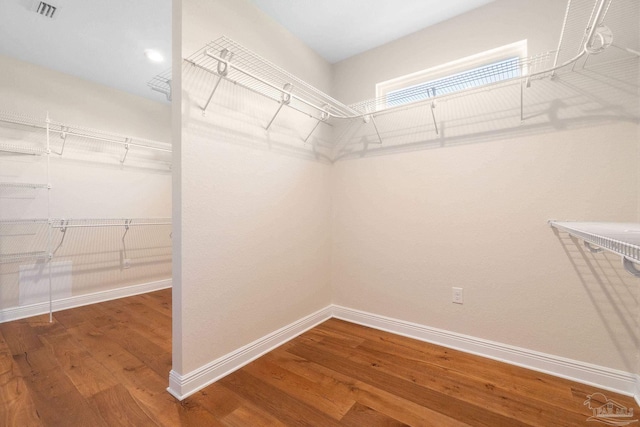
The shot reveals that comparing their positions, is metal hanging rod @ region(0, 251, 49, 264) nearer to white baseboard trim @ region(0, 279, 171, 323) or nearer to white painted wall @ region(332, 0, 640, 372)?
white baseboard trim @ region(0, 279, 171, 323)

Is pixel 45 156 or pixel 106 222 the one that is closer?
pixel 45 156

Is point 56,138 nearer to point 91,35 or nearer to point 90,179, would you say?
point 90,179

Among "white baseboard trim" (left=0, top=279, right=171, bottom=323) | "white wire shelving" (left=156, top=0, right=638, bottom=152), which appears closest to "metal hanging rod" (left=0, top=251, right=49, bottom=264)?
"white baseboard trim" (left=0, top=279, right=171, bottom=323)

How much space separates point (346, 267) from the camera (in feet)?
8.05

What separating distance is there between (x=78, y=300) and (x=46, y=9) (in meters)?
2.60

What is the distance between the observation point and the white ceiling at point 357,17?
6.06 feet

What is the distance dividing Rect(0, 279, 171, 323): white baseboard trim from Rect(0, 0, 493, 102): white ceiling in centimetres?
234

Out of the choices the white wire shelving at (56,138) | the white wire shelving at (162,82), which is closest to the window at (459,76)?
the white wire shelving at (162,82)

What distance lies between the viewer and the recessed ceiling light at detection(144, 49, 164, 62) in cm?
241

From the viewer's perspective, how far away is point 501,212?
5.79 ft

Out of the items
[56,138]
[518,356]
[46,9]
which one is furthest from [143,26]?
[518,356]

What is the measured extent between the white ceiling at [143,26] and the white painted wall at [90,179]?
1.08 feet

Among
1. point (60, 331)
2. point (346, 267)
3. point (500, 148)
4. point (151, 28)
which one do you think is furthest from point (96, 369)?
point (500, 148)

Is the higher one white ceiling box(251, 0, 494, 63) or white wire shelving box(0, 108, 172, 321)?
white ceiling box(251, 0, 494, 63)
